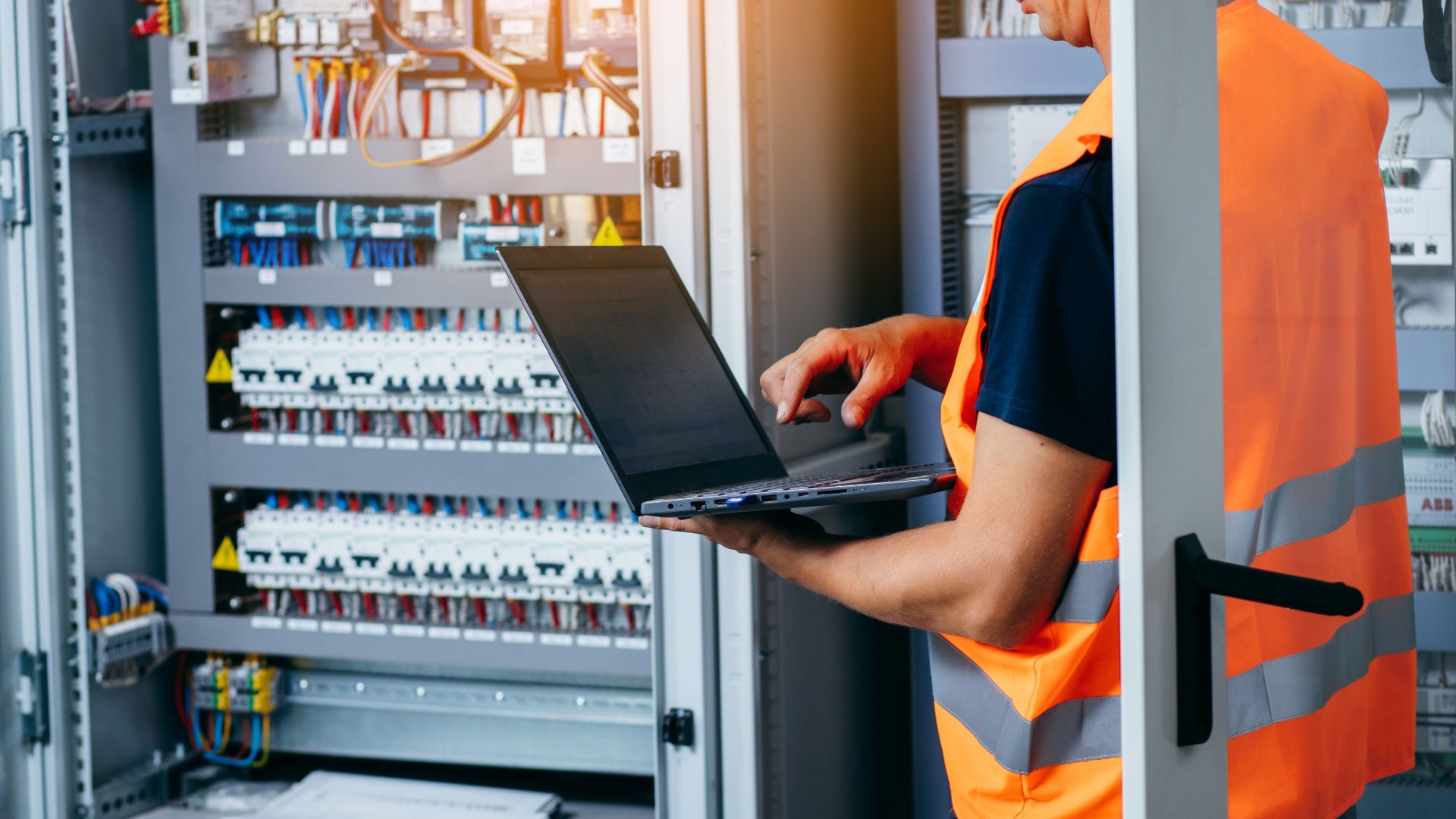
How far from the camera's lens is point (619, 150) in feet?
10.3

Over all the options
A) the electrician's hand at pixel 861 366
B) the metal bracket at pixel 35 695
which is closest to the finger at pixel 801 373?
the electrician's hand at pixel 861 366

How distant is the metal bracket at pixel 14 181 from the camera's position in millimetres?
2988

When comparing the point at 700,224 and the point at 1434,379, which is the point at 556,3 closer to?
the point at 700,224

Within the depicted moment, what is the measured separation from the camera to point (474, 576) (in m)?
3.37

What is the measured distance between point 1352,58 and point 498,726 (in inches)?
104

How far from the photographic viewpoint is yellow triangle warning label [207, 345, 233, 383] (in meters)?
3.46

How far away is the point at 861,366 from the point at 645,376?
25cm

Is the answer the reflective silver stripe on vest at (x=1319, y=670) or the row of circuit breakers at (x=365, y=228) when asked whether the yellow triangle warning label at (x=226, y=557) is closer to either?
the row of circuit breakers at (x=365, y=228)

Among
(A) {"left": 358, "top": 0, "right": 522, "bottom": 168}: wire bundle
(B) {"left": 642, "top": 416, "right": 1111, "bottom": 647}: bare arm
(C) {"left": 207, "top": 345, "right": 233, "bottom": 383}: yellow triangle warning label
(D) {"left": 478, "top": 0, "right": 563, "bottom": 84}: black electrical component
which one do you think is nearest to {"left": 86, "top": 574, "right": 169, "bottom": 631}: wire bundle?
(C) {"left": 207, "top": 345, "right": 233, "bottom": 383}: yellow triangle warning label

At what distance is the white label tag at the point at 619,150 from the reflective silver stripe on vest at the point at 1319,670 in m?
2.03

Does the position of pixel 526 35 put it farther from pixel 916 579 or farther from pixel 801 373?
pixel 916 579

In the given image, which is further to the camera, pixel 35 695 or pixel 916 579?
pixel 35 695

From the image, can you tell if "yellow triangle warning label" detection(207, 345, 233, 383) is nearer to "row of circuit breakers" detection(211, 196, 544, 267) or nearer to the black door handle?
"row of circuit breakers" detection(211, 196, 544, 267)

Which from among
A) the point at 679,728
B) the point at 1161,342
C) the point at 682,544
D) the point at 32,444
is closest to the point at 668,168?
the point at 682,544
